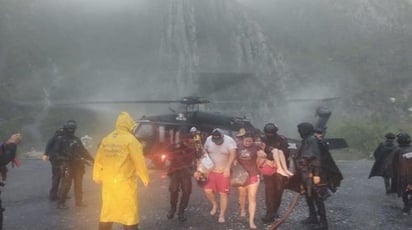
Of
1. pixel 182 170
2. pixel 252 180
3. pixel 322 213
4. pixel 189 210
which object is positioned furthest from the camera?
pixel 189 210

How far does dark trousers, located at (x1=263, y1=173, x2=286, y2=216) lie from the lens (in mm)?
7590

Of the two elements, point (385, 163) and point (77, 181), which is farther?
point (385, 163)

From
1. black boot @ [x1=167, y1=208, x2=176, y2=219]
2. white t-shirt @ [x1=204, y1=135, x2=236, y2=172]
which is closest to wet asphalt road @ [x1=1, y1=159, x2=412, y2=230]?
black boot @ [x1=167, y1=208, x2=176, y2=219]

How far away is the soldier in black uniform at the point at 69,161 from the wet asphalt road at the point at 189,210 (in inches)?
13.4

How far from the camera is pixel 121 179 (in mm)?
5316

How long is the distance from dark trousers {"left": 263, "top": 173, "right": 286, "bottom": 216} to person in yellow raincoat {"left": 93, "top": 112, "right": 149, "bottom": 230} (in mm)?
3070

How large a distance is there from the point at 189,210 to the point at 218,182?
5.55ft

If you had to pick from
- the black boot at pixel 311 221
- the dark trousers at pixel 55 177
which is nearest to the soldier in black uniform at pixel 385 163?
the black boot at pixel 311 221

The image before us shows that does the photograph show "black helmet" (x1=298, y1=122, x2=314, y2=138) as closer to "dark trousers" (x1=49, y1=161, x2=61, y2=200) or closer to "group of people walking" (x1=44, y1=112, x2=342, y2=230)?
"group of people walking" (x1=44, y1=112, x2=342, y2=230)

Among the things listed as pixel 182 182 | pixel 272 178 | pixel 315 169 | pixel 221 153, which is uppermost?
pixel 221 153

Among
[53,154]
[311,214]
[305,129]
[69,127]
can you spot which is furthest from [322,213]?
[53,154]

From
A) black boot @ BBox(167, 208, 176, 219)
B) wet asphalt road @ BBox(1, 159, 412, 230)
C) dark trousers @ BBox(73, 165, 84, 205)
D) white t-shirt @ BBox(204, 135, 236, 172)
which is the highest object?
white t-shirt @ BBox(204, 135, 236, 172)

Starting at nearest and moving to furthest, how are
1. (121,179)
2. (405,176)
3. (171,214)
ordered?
(121,179), (171,214), (405,176)

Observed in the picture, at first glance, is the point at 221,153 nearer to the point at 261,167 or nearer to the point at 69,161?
the point at 261,167
